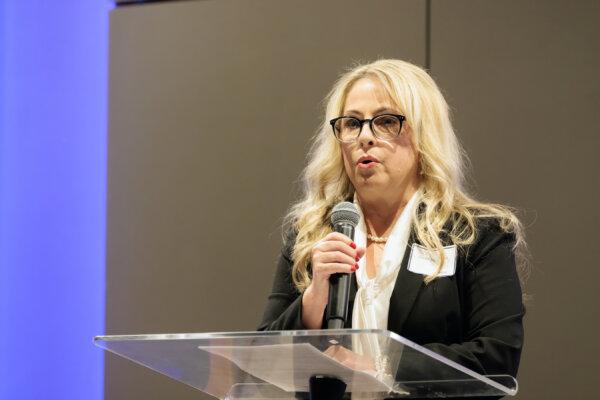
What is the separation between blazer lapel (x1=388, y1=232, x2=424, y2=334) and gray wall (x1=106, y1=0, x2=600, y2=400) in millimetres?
1152

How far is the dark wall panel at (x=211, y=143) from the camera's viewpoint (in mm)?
3139

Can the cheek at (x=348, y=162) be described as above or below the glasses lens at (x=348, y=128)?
below

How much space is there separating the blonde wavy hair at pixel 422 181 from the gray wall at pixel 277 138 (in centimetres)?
84

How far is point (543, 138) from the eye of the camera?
293 centimetres

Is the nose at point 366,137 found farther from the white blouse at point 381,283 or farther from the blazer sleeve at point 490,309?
the blazer sleeve at point 490,309

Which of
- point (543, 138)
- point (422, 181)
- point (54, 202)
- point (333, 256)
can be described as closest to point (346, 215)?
point (333, 256)

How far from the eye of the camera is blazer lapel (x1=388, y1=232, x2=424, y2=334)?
1835 mm

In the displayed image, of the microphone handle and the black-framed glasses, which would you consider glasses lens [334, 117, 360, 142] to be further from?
the microphone handle

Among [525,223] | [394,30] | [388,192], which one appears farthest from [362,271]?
[394,30]

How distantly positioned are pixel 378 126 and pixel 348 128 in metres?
0.08

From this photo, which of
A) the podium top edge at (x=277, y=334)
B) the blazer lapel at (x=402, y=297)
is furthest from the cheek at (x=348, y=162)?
the podium top edge at (x=277, y=334)

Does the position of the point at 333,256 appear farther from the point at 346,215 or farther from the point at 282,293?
the point at 282,293

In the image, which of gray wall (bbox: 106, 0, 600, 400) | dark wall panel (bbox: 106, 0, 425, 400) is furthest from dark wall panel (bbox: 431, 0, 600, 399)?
dark wall panel (bbox: 106, 0, 425, 400)

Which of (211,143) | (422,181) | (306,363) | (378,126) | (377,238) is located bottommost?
(306,363)
